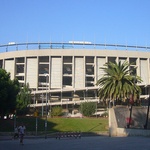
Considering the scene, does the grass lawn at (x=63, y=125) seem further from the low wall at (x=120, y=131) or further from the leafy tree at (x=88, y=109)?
the leafy tree at (x=88, y=109)

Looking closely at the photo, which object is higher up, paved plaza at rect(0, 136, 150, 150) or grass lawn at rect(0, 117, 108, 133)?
paved plaza at rect(0, 136, 150, 150)

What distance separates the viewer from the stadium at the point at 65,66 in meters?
89.7

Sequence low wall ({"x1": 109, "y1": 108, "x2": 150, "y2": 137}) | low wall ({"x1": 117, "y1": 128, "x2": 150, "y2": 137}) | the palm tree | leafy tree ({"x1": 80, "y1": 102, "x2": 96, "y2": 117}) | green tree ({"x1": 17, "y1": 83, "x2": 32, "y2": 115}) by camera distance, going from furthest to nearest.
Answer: leafy tree ({"x1": 80, "y1": 102, "x2": 96, "y2": 117}) < green tree ({"x1": 17, "y1": 83, "x2": 32, "y2": 115}) < the palm tree < low wall ({"x1": 109, "y1": 108, "x2": 150, "y2": 137}) < low wall ({"x1": 117, "y1": 128, "x2": 150, "y2": 137})

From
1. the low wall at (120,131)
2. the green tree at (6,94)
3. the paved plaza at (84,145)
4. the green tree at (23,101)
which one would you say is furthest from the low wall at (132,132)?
the green tree at (23,101)

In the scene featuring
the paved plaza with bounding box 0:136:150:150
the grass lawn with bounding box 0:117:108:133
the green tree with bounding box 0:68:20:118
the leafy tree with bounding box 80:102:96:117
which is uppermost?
the green tree with bounding box 0:68:20:118

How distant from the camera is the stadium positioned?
3531 inches

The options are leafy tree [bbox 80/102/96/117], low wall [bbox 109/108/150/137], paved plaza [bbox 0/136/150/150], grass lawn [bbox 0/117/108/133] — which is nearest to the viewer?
paved plaza [bbox 0/136/150/150]

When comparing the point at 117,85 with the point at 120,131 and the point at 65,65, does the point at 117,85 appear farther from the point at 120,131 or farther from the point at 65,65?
the point at 65,65

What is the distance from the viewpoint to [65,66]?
9400cm

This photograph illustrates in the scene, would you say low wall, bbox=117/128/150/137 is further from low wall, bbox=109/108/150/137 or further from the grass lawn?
the grass lawn

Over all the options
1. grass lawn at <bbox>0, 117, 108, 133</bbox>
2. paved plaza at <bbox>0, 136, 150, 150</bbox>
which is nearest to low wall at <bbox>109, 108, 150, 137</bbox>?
grass lawn at <bbox>0, 117, 108, 133</bbox>

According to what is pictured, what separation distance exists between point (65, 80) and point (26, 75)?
12120mm

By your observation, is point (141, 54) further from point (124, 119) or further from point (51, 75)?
point (124, 119)

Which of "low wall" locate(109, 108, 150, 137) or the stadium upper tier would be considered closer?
"low wall" locate(109, 108, 150, 137)
